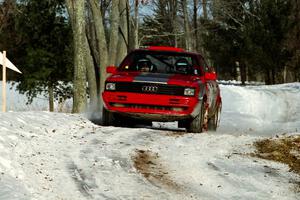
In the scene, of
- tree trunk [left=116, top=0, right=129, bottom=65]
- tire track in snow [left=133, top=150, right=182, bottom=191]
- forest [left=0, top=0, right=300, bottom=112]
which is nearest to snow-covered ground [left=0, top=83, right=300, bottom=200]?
tire track in snow [left=133, top=150, right=182, bottom=191]

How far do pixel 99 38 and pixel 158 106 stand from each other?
7596 millimetres

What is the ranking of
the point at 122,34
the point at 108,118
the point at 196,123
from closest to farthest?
the point at 196,123 < the point at 108,118 < the point at 122,34

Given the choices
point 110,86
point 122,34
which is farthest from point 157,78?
point 122,34

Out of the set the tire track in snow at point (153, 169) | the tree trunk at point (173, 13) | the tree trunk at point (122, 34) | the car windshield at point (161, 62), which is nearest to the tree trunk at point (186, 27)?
the tree trunk at point (173, 13)

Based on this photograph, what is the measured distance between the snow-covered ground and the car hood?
3.38 feet

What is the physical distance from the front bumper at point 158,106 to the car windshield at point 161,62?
104 centimetres

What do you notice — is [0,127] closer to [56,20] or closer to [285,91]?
[56,20]

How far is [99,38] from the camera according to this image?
17.4 m

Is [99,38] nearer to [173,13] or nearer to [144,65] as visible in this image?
[144,65]

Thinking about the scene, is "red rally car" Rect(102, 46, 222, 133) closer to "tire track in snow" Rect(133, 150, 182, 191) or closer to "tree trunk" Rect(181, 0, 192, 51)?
"tire track in snow" Rect(133, 150, 182, 191)

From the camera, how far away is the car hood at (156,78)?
10.3 meters

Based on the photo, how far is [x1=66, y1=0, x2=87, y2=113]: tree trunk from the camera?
1392 cm

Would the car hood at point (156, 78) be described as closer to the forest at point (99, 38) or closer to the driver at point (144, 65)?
the driver at point (144, 65)

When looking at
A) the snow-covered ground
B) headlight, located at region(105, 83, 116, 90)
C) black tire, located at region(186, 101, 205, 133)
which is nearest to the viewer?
the snow-covered ground
